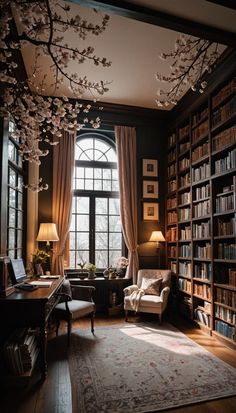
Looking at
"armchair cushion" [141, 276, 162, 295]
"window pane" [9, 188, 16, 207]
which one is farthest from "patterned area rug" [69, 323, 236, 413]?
"window pane" [9, 188, 16, 207]

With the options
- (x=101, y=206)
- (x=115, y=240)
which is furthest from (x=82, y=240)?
(x=101, y=206)

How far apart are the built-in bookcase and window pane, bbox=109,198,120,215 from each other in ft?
3.53

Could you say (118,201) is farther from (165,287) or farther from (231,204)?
(231,204)

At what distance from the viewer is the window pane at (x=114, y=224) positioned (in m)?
5.52

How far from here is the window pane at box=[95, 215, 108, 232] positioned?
546cm

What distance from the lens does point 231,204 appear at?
356 cm

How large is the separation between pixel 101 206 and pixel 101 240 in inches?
25.8

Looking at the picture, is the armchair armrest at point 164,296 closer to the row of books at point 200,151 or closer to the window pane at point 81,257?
the window pane at point 81,257

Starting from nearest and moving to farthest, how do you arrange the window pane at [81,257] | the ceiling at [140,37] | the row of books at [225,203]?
the ceiling at [140,37] → the row of books at [225,203] → the window pane at [81,257]

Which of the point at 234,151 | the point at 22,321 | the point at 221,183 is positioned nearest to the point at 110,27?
the point at 234,151

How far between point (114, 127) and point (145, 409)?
4.44 metres

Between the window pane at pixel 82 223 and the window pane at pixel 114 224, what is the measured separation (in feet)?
1.53

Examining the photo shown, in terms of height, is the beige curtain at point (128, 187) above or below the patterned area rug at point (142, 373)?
above

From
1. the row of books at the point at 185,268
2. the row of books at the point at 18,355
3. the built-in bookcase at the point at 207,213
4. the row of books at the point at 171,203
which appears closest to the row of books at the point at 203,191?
the built-in bookcase at the point at 207,213
